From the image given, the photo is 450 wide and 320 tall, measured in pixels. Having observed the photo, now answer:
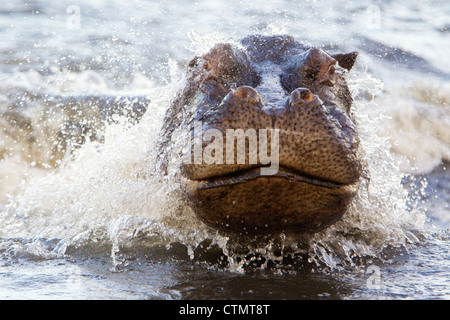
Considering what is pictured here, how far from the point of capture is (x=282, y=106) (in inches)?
118

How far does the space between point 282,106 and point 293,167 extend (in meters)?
0.34

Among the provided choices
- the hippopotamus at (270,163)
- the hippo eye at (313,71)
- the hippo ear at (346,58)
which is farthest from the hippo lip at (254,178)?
the hippo ear at (346,58)

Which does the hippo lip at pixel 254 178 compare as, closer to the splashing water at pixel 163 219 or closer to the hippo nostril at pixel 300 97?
the hippo nostril at pixel 300 97

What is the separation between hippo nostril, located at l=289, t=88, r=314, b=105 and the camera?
9.70 ft

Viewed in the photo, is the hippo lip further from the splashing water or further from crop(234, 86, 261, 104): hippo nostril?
the splashing water

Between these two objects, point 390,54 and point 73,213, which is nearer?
point 73,213

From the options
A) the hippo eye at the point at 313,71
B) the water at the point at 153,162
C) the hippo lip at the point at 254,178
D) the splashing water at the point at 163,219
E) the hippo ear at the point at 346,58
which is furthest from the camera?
the hippo ear at the point at 346,58

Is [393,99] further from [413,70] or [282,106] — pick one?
[282,106]

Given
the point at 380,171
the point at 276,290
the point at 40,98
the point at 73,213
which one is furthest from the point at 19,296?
the point at 40,98

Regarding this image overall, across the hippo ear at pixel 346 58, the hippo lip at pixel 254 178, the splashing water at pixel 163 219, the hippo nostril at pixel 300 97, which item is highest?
the hippo ear at pixel 346 58

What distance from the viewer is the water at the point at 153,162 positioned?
3256 millimetres

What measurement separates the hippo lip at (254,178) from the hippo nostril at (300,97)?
0.37 m

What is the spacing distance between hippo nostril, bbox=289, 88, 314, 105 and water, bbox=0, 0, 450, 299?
93 cm

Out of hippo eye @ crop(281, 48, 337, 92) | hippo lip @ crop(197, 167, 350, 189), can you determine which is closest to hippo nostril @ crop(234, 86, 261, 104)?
hippo lip @ crop(197, 167, 350, 189)
